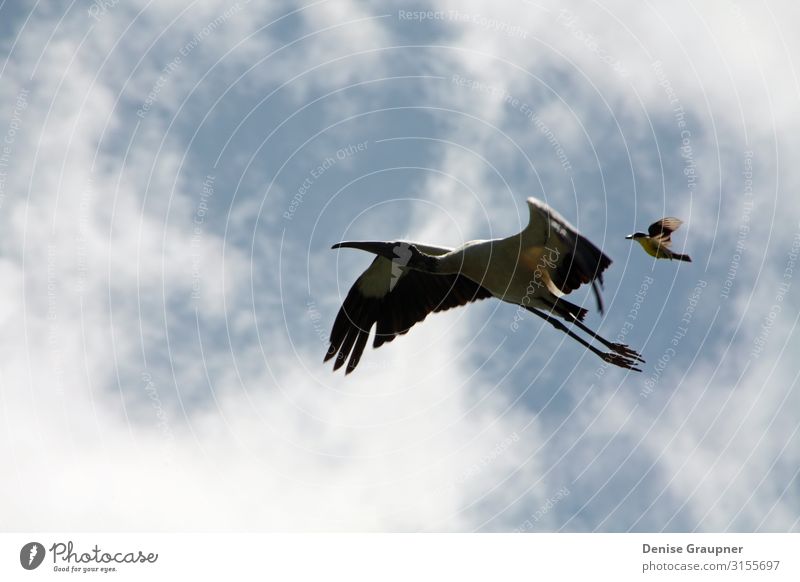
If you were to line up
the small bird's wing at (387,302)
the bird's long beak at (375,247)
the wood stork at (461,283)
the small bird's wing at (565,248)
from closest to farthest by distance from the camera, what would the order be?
the small bird's wing at (565,248)
the wood stork at (461,283)
the bird's long beak at (375,247)
the small bird's wing at (387,302)

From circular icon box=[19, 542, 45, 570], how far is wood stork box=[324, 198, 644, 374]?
7530 mm

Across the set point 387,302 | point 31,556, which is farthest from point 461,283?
point 31,556

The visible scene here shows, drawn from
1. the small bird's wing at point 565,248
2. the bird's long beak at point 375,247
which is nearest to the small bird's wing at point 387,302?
the bird's long beak at point 375,247

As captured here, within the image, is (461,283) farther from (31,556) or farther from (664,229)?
(31,556)

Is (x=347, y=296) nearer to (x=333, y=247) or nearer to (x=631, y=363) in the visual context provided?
(x=333, y=247)

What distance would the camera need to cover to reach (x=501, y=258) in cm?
1775

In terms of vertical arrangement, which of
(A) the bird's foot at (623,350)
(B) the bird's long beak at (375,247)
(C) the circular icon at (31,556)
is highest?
(B) the bird's long beak at (375,247)

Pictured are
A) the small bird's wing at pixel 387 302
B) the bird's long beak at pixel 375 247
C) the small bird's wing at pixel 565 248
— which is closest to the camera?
the small bird's wing at pixel 565 248

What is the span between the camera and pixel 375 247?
1923 cm

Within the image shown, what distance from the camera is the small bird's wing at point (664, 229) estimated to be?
1493 cm

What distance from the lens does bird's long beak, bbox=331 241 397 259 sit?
18970mm

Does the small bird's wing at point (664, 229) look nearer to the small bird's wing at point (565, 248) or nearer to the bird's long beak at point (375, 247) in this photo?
the small bird's wing at point (565, 248)

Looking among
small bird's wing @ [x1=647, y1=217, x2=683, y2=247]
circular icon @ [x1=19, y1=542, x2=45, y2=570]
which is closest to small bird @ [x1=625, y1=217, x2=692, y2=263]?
small bird's wing @ [x1=647, y1=217, x2=683, y2=247]

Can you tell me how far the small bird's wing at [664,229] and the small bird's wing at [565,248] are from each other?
3.25ft
